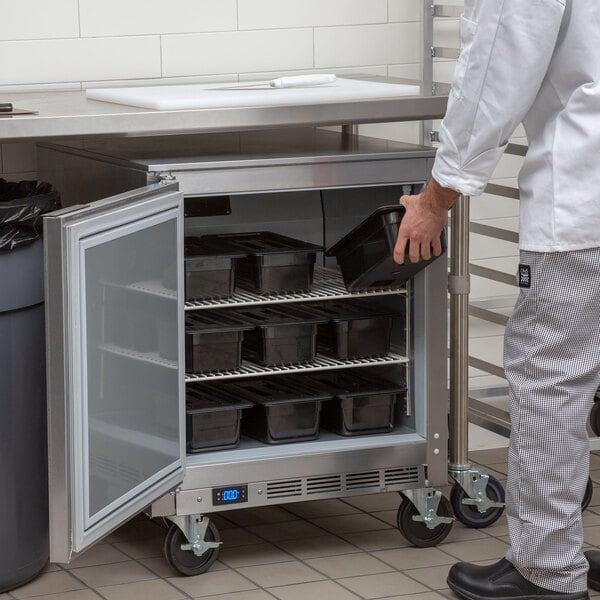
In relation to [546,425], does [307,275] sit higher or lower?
higher

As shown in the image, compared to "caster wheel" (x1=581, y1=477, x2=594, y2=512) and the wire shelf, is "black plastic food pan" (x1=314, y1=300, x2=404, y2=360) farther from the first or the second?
"caster wheel" (x1=581, y1=477, x2=594, y2=512)

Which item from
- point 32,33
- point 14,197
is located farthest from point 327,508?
point 32,33

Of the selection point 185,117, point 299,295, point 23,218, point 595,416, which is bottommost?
point 595,416

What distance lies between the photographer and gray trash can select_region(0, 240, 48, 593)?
119 inches

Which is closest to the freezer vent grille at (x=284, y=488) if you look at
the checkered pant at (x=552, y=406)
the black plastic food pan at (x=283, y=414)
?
the black plastic food pan at (x=283, y=414)

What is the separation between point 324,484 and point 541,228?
0.98 m

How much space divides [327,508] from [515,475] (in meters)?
0.95

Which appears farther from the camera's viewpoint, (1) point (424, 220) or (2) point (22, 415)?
(2) point (22, 415)

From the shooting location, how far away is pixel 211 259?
3.28 metres

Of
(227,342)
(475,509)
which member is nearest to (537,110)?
(227,342)

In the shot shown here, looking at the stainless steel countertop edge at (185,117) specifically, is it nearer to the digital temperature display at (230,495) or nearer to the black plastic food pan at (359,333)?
the black plastic food pan at (359,333)

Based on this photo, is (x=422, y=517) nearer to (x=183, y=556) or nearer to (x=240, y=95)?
(x=183, y=556)

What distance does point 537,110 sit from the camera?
2.75 metres

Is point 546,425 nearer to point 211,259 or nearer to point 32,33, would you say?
point 211,259
